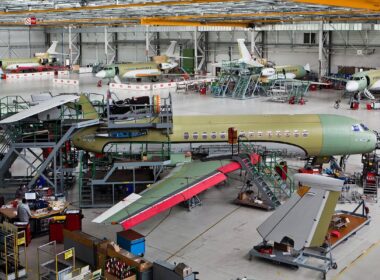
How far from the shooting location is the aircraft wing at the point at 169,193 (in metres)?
18.5

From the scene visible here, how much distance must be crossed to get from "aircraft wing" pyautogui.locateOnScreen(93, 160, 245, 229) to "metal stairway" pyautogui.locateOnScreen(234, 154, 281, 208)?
42cm

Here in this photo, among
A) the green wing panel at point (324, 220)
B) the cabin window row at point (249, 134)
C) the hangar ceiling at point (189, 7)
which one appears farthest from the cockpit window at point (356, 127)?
the green wing panel at point (324, 220)

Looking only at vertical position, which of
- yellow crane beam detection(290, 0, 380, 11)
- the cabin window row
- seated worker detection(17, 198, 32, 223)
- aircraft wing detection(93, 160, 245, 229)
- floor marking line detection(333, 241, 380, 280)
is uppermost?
yellow crane beam detection(290, 0, 380, 11)

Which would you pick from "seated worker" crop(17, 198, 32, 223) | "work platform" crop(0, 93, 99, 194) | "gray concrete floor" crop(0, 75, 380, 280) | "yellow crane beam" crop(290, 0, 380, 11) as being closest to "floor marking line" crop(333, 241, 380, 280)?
"gray concrete floor" crop(0, 75, 380, 280)

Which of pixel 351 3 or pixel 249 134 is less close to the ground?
pixel 351 3

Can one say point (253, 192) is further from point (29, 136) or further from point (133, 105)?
point (29, 136)

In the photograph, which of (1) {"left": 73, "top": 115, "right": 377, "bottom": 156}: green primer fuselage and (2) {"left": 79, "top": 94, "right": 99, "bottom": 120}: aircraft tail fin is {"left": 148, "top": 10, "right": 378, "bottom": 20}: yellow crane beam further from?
(2) {"left": 79, "top": 94, "right": 99, "bottom": 120}: aircraft tail fin

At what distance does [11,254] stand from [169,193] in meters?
6.55

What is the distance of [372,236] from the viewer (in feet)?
66.4

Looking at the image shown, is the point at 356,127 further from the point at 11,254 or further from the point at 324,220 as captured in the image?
the point at 11,254

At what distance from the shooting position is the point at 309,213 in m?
17.2

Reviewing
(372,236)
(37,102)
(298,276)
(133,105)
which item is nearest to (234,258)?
(298,276)

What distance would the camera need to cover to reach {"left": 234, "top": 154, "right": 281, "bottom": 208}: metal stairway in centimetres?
2333

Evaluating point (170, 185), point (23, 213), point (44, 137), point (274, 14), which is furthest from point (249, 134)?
point (274, 14)
